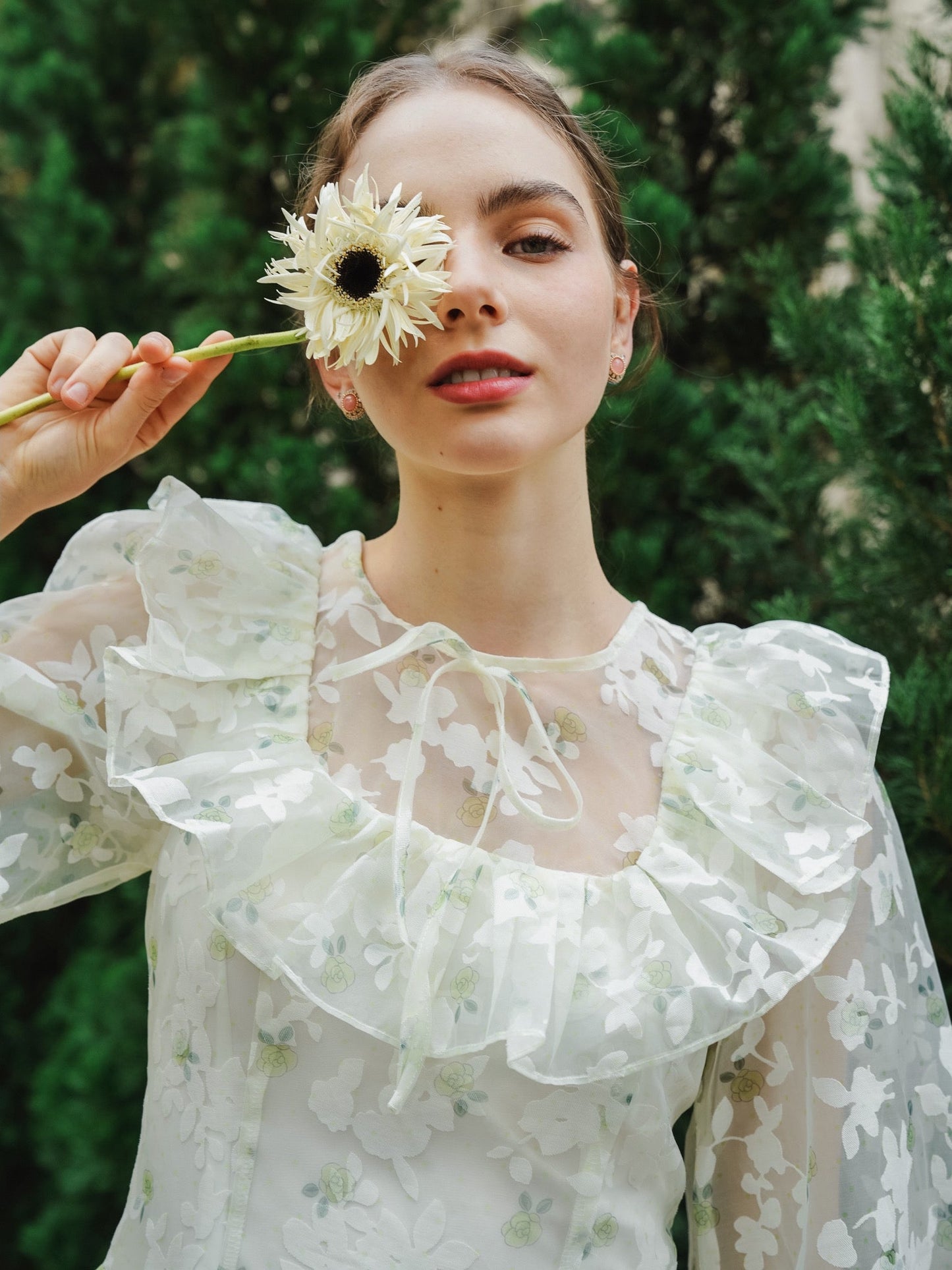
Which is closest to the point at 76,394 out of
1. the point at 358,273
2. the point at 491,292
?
the point at 358,273

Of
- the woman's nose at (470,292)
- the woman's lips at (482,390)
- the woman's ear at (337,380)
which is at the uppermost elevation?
the woman's nose at (470,292)

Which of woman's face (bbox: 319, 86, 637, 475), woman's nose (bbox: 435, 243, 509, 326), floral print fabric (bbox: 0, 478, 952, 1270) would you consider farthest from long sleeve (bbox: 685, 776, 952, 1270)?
woman's nose (bbox: 435, 243, 509, 326)

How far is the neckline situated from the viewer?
53.6 inches

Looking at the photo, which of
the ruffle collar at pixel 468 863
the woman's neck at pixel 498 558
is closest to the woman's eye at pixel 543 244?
the woman's neck at pixel 498 558

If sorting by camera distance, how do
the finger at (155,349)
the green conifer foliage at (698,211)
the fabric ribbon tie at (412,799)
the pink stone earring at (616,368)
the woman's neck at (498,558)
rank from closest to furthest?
1. the fabric ribbon tie at (412,799)
2. the finger at (155,349)
3. the woman's neck at (498,558)
4. the pink stone earring at (616,368)
5. the green conifer foliage at (698,211)

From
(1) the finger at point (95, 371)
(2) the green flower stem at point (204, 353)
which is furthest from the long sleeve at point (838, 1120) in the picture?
(1) the finger at point (95, 371)

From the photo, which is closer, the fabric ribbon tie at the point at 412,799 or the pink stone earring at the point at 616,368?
the fabric ribbon tie at the point at 412,799

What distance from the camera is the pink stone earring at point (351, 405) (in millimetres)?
1435

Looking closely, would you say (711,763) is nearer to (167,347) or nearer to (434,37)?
(167,347)

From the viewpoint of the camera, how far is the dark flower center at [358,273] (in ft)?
3.79

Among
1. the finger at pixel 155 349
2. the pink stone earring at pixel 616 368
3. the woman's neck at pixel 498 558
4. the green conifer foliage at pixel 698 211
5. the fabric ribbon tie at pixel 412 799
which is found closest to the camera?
the fabric ribbon tie at pixel 412 799

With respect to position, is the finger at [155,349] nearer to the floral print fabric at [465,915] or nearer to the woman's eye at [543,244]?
the floral print fabric at [465,915]

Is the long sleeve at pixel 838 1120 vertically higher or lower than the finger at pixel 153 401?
lower

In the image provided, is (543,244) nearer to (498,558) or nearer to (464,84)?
(464,84)
